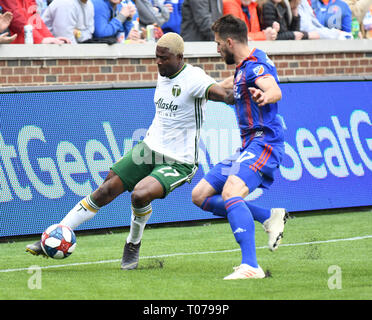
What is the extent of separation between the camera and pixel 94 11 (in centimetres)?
1310

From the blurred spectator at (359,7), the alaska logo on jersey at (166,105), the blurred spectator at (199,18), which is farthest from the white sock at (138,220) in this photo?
the blurred spectator at (359,7)

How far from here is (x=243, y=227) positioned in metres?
7.45

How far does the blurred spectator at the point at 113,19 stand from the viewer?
12961mm

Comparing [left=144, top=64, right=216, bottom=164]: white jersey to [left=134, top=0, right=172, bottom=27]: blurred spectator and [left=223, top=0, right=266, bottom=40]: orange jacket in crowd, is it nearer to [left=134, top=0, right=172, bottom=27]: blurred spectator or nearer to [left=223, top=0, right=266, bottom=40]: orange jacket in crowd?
[left=134, top=0, right=172, bottom=27]: blurred spectator

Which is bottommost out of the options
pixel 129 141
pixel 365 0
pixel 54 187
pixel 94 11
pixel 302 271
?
pixel 302 271

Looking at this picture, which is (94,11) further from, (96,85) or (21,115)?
(21,115)

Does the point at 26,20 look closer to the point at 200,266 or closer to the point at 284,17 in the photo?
the point at 284,17

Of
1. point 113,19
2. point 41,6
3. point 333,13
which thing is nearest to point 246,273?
point 113,19

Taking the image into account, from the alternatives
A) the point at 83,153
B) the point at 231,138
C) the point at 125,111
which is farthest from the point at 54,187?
the point at 231,138

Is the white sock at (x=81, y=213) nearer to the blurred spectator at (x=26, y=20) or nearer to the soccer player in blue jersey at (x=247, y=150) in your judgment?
the soccer player in blue jersey at (x=247, y=150)

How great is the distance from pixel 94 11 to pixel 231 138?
2.87 metres

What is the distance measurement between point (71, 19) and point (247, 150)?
18.2 ft

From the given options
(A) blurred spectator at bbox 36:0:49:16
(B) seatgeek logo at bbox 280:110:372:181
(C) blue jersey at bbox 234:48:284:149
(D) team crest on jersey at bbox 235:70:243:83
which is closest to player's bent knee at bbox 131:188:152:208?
(C) blue jersey at bbox 234:48:284:149

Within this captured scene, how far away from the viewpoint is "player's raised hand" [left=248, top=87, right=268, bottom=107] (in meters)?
7.34
